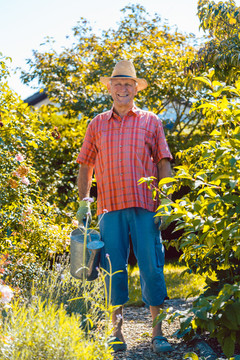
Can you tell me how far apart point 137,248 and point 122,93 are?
1127mm

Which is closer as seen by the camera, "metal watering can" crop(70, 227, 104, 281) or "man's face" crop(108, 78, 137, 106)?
"metal watering can" crop(70, 227, 104, 281)

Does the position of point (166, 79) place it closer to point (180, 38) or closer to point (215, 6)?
point (180, 38)

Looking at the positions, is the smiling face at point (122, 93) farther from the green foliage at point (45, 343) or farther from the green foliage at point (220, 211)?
the green foliage at point (45, 343)

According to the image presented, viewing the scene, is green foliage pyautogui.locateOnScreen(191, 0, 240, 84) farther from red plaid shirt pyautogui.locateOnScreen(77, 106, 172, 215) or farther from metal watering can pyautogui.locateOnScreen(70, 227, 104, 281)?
metal watering can pyautogui.locateOnScreen(70, 227, 104, 281)

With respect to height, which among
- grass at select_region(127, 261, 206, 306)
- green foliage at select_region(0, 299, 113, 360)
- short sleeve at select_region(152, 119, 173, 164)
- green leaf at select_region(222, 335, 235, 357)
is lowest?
green leaf at select_region(222, 335, 235, 357)

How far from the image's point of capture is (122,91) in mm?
3650

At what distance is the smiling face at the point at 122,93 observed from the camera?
364cm

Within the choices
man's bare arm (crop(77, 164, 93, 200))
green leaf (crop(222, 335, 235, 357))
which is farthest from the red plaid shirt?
green leaf (crop(222, 335, 235, 357))

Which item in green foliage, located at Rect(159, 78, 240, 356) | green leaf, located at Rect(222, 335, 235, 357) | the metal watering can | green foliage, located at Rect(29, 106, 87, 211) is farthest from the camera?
green foliage, located at Rect(29, 106, 87, 211)

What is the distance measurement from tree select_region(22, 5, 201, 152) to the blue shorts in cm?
383

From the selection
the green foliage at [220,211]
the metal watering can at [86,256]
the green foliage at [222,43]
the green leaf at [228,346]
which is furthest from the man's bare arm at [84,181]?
the green leaf at [228,346]

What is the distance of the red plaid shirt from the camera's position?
3508 mm

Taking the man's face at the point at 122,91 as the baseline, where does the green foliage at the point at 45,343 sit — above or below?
below

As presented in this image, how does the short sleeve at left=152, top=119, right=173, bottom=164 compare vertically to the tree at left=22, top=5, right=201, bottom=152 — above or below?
below
